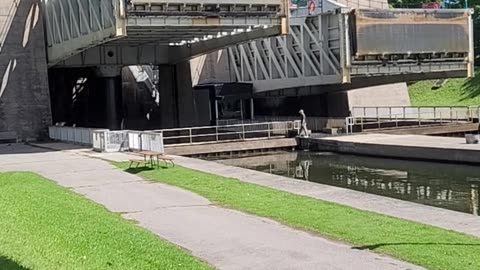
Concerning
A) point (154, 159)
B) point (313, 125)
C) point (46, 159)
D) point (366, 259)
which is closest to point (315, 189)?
point (366, 259)

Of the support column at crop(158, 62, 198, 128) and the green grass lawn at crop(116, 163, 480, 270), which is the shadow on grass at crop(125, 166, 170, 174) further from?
the support column at crop(158, 62, 198, 128)

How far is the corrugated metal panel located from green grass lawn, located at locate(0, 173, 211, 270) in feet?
107

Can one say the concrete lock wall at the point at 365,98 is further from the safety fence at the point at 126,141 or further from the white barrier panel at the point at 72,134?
the safety fence at the point at 126,141

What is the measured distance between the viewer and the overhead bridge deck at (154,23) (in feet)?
109

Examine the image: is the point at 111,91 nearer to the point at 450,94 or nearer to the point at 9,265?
the point at 450,94

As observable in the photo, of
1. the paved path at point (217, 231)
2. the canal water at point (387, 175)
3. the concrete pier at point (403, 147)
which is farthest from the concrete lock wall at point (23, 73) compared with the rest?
the paved path at point (217, 231)

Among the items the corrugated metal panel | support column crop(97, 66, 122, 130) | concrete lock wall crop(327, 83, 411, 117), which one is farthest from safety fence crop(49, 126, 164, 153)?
concrete lock wall crop(327, 83, 411, 117)

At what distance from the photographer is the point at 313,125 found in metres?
46.0

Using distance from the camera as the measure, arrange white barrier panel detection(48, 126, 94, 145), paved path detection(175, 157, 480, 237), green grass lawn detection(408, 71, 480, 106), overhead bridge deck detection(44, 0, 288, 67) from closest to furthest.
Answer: paved path detection(175, 157, 480, 237)
overhead bridge deck detection(44, 0, 288, 67)
white barrier panel detection(48, 126, 94, 145)
green grass lawn detection(408, 71, 480, 106)

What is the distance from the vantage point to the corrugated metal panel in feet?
145

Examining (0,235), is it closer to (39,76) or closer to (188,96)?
(39,76)

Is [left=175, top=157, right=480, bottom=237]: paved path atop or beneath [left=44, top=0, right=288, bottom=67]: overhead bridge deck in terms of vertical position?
beneath

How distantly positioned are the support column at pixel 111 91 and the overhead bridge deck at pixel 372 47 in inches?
474

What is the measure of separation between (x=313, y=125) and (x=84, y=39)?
661 inches
